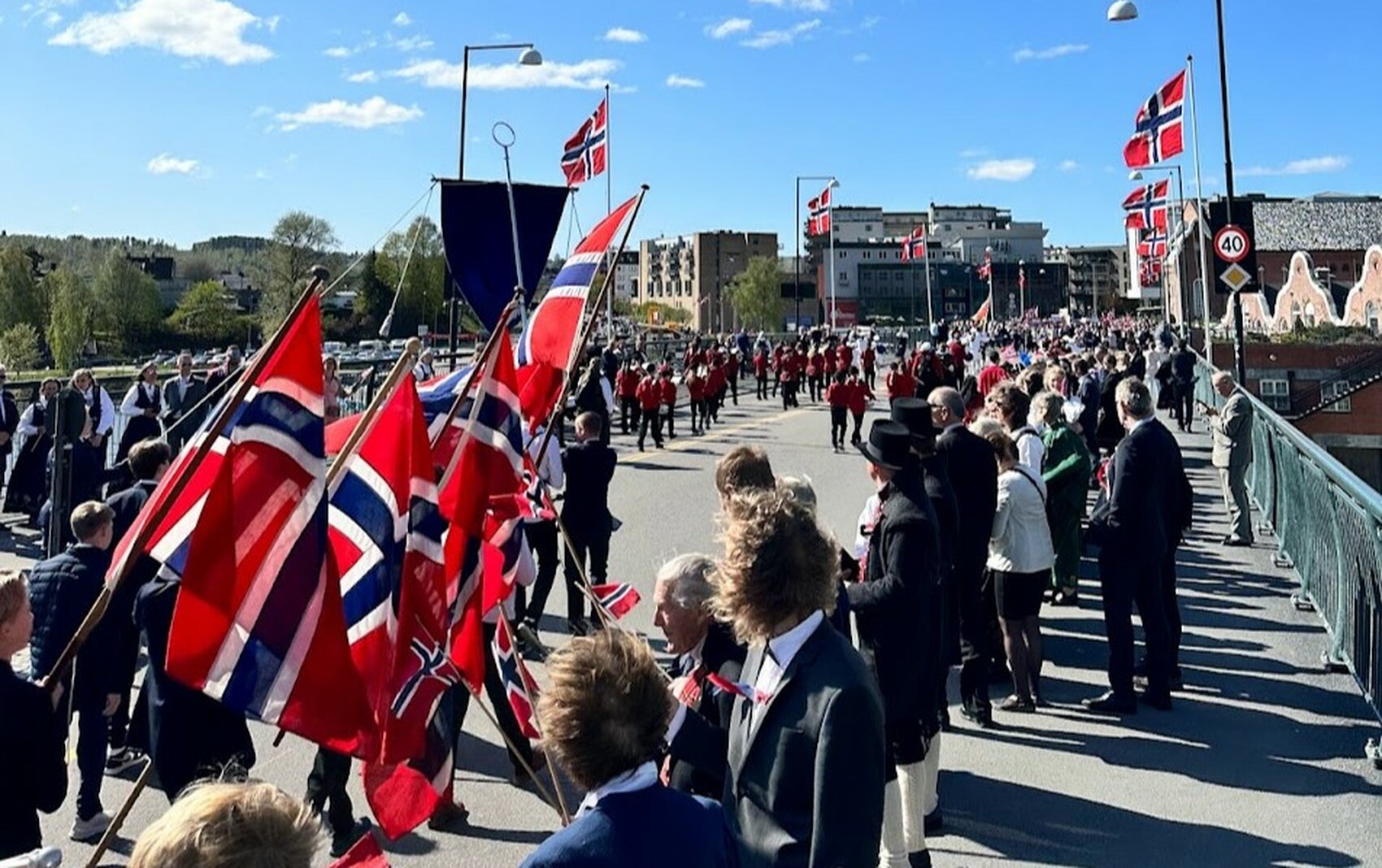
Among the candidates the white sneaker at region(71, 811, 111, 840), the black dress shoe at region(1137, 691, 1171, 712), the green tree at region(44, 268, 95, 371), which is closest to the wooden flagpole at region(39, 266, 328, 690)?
the white sneaker at region(71, 811, 111, 840)

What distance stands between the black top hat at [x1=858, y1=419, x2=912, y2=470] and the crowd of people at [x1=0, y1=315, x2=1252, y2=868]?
11mm

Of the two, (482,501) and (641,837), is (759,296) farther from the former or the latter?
(641,837)

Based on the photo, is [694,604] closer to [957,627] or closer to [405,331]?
[957,627]

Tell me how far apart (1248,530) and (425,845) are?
10.3 meters

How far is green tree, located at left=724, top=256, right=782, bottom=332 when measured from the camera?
123m

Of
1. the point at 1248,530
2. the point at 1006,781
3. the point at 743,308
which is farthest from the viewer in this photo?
the point at 743,308

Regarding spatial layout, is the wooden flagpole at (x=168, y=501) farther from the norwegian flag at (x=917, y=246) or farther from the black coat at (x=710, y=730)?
the norwegian flag at (x=917, y=246)

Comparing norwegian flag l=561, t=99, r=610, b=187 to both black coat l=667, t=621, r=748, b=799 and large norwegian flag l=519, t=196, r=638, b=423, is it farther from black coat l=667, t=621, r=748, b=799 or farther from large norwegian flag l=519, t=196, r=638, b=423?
black coat l=667, t=621, r=748, b=799

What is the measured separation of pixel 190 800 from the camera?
2.11 m

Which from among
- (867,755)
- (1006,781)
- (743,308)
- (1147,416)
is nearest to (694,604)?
(867,755)

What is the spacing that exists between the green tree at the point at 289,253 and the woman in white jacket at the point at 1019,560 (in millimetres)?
70762

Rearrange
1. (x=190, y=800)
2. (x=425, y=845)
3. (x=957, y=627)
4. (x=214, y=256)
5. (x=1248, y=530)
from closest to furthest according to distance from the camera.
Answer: (x=190, y=800)
(x=425, y=845)
(x=957, y=627)
(x=1248, y=530)
(x=214, y=256)

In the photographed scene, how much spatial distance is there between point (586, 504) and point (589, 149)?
17.4 meters

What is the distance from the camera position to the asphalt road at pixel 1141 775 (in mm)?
5766
